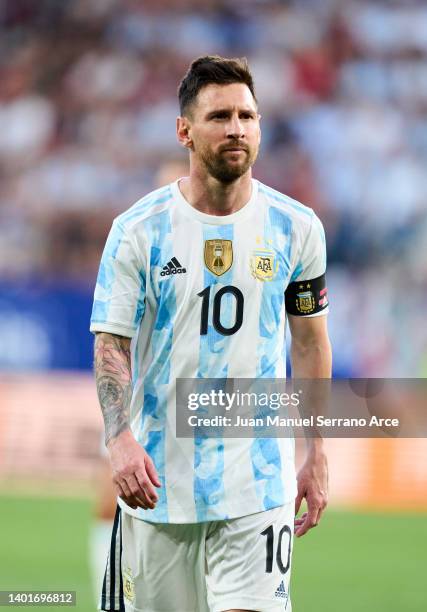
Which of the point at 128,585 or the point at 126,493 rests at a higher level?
the point at 126,493

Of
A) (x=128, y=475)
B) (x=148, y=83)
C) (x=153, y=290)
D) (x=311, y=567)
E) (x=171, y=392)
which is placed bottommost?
(x=311, y=567)

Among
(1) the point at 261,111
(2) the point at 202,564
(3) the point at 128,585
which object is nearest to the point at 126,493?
(2) the point at 202,564

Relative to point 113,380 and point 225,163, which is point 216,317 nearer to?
point 113,380

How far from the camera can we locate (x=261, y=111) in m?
15.3

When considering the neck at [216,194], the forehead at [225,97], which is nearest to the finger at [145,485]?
the neck at [216,194]

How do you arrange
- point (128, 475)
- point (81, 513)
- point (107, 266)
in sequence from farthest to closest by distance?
1. point (81, 513)
2. point (107, 266)
3. point (128, 475)

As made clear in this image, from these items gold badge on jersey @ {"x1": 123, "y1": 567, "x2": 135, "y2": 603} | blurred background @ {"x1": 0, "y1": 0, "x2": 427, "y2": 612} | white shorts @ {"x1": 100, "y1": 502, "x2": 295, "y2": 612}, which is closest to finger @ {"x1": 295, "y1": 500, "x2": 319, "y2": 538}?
white shorts @ {"x1": 100, "y1": 502, "x2": 295, "y2": 612}

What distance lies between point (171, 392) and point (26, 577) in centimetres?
375

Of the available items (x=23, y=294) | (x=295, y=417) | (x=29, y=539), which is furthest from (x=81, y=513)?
(x=295, y=417)

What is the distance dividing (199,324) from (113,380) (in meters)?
0.36

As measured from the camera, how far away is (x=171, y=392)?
412 cm

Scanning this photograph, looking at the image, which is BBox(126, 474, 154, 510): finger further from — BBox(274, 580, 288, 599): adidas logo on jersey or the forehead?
the forehead

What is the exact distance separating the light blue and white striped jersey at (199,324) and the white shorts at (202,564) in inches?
2.4

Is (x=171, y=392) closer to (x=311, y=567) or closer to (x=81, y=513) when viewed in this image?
(x=311, y=567)
